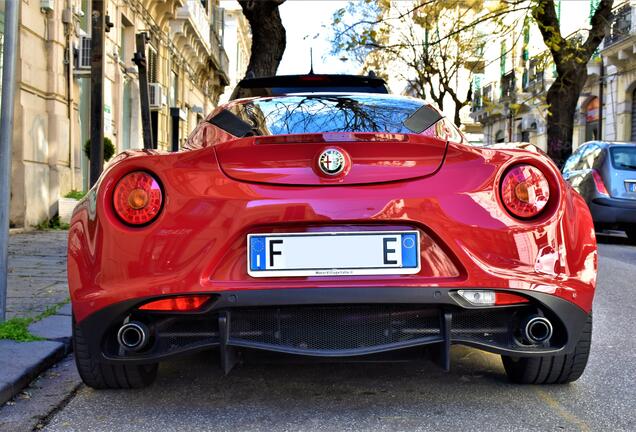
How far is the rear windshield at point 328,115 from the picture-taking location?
10.9ft

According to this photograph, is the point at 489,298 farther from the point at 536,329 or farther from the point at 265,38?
the point at 265,38

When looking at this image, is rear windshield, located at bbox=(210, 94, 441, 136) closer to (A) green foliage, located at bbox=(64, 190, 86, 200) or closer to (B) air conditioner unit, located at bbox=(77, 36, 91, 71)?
(A) green foliage, located at bbox=(64, 190, 86, 200)

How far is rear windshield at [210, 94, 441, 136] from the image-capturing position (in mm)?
3334

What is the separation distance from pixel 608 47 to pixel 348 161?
26372 mm

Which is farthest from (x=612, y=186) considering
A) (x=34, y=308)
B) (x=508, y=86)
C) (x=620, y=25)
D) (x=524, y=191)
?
(x=508, y=86)

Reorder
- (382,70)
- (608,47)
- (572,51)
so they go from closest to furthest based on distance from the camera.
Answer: (572,51) → (608,47) → (382,70)

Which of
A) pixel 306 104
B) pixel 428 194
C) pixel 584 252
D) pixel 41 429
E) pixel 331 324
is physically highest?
pixel 306 104

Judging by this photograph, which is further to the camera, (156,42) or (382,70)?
(382,70)

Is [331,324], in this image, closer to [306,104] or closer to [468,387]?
[468,387]

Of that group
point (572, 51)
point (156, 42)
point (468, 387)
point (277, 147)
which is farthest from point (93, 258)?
point (156, 42)

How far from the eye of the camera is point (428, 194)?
113 inches

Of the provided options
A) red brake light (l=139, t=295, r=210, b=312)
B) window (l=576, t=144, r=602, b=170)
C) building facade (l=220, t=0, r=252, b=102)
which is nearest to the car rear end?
window (l=576, t=144, r=602, b=170)

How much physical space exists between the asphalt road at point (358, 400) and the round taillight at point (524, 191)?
0.79m

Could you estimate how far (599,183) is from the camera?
461 inches
